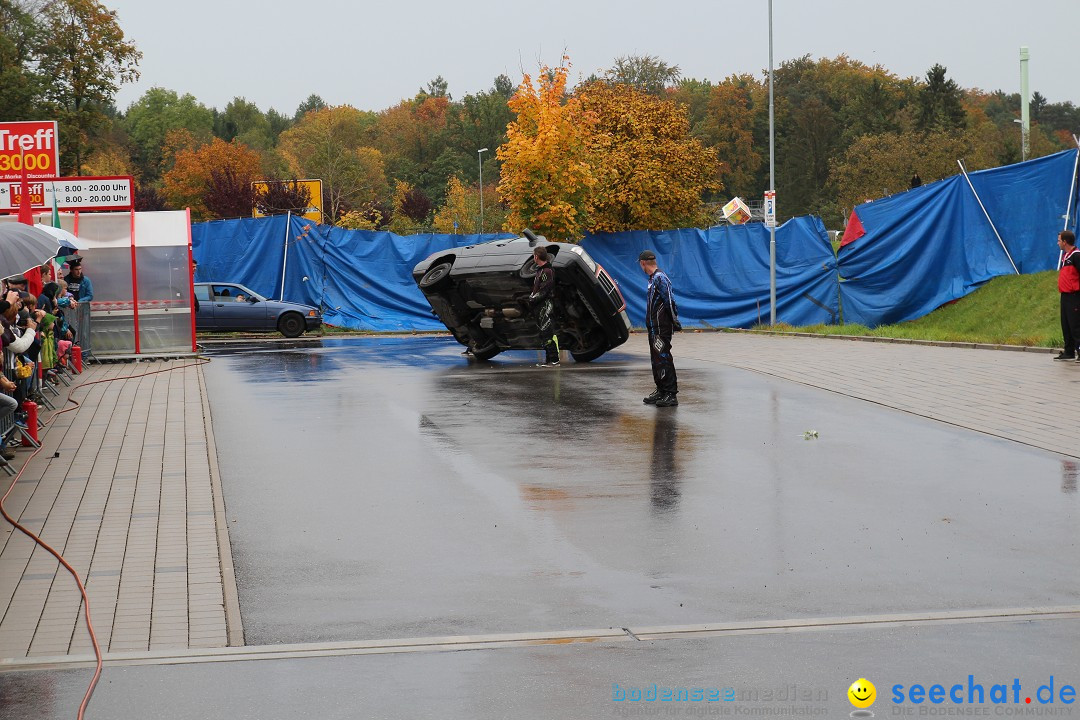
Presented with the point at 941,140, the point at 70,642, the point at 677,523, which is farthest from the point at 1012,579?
the point at 941,140

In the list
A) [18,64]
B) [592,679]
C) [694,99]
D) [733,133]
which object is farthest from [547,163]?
[694,99]

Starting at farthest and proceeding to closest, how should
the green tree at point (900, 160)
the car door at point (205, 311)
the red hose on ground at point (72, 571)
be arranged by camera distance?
the green tree at point (900, 160)
the car door at point (205, 311)
the red hose on ground at point (72, 571)

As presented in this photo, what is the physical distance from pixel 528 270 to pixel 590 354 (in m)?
1.90

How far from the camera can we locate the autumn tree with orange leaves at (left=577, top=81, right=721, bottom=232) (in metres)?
33.3

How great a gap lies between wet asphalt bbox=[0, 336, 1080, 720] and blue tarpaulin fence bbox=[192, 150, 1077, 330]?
11959 millimetres

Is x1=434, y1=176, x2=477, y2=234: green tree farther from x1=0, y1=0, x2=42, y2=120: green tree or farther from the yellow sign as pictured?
x1=0, y1=0, x2=42, y2=120: green tree

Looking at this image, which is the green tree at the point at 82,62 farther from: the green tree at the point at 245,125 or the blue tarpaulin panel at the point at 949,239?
the green tree at the point at 245,125

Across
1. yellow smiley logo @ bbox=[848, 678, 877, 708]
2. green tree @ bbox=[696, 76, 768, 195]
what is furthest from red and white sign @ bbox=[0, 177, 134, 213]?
green tree @ bbox=[696, 76, 768, 195]

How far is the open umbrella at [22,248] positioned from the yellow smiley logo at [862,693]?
7.65 meters

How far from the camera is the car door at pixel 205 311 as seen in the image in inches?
1143

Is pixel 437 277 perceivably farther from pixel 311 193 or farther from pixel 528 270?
pixel 311 193

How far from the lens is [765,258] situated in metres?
29.1

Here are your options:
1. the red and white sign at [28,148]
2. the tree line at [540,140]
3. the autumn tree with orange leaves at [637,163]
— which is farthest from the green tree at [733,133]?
the red and white sign at [28,148]

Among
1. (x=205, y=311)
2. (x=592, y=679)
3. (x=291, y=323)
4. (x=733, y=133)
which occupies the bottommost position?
(x=592, y=679)
